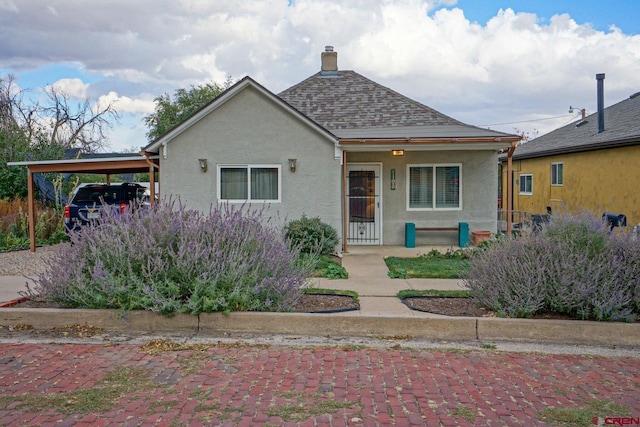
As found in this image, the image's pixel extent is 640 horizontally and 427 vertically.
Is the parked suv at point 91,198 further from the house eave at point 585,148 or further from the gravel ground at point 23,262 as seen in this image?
the house eave at point 585,148

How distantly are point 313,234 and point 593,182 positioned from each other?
1155 cm

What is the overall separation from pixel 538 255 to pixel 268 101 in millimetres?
8789

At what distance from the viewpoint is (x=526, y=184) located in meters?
25.9

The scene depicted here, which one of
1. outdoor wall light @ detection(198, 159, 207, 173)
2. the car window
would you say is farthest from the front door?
the car window

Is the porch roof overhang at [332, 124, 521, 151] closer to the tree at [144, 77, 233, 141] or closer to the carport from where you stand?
the carport

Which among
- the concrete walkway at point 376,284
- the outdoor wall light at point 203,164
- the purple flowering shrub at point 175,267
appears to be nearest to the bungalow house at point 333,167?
the outdoor wall light at point 203,164

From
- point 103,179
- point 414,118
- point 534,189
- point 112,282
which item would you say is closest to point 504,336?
point 112,282

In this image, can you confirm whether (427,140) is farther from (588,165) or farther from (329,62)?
(588,165)

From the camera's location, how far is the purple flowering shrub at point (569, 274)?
6.71 meters

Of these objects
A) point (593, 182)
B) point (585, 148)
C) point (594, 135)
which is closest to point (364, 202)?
point (593, 182)

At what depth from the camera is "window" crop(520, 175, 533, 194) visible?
25328 mm

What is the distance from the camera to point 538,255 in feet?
23.7

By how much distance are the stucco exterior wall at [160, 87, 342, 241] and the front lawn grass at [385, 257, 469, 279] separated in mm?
2355

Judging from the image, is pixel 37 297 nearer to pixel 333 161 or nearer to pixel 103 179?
pixel 333 161
